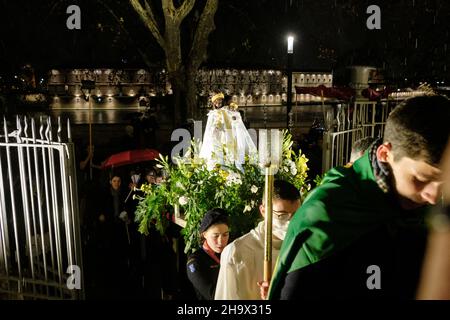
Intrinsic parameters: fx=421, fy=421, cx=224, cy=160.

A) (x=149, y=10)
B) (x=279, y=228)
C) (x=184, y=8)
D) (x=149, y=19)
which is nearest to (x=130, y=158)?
(x=279, y=228)

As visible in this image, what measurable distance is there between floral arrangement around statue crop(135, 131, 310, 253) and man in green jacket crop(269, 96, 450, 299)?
9.39 feet

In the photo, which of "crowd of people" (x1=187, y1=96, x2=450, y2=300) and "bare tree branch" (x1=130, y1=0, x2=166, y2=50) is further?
"bare tree branch" (x1=130, y1=0, x2=166, y2=50)

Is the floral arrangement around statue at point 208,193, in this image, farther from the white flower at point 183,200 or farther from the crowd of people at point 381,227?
the crowd of people at point 381,227

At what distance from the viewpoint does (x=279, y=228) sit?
2896 millimetres

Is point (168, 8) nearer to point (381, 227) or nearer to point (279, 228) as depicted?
point (279, 228)

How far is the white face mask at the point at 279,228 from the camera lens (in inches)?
111

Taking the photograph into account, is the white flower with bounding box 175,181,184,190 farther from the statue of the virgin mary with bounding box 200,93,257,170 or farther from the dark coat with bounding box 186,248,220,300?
the statue of the virgin mary with bounding box 200,93,257,170

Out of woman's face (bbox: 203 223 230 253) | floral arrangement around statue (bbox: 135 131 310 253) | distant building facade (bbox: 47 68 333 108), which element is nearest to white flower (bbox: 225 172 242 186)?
floral arrangement around statue (bbox: 135 131 310 253)

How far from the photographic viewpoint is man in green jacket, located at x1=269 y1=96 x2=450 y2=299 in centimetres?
146

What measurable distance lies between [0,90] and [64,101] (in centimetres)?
2453

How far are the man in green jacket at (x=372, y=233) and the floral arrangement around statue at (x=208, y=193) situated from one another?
2.86 meters

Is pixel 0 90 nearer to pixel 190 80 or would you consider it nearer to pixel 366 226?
pixel 190 80

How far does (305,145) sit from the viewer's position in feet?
39.0

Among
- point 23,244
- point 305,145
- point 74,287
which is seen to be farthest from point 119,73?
point 74,287
